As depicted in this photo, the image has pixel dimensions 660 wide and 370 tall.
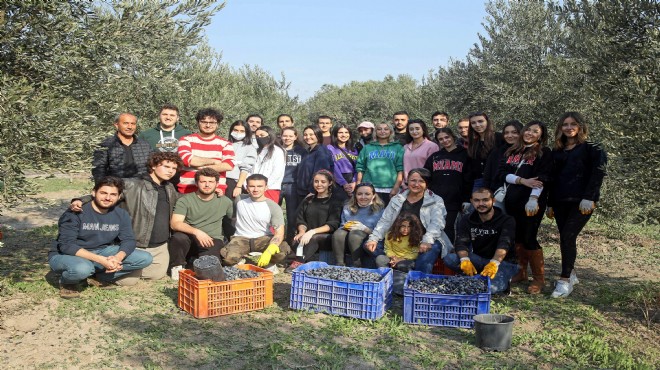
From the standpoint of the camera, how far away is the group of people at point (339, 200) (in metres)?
7.20

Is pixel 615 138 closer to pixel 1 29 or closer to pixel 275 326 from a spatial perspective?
pixel 275 326

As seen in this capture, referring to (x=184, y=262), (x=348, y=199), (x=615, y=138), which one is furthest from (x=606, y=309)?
(x=184, y=262)

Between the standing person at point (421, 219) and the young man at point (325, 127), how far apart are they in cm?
230

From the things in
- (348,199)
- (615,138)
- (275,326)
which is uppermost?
(615,138)

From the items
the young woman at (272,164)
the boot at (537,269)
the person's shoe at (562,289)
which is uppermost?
the young woman at (272,164)

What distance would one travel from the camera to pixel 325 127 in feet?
32.1

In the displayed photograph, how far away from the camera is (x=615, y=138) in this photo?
18.6 feet

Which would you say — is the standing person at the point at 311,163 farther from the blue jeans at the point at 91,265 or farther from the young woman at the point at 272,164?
the blue jeans at the point at 91,265

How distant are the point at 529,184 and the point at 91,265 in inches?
218

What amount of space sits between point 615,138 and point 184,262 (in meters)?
5.75

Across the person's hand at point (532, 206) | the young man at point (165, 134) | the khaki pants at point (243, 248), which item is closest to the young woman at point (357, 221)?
the khaki pants at point (243, 248)

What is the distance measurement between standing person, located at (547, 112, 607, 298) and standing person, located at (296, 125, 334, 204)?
3350mm

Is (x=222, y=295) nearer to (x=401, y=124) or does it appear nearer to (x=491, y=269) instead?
(x=491, y=269)

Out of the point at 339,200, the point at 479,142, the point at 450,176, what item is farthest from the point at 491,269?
the point at 339,200
